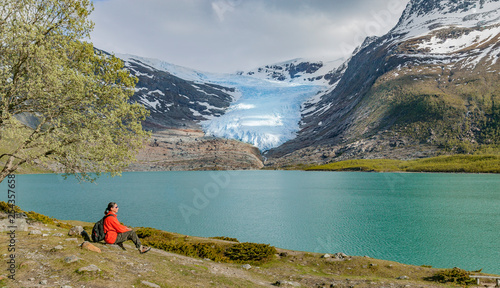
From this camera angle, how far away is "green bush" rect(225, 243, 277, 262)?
78.9ft

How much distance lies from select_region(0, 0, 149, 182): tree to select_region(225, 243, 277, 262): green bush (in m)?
11.7

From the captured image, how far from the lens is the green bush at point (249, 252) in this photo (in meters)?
24.1

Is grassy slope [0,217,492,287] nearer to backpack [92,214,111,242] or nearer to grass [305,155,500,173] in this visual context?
backpack [92,214,111,242]

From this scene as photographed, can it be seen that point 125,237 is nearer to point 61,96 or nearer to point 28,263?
point 28,263

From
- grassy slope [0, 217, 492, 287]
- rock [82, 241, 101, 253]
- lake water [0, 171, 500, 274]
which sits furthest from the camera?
lake water [0, 171, 500, 274]

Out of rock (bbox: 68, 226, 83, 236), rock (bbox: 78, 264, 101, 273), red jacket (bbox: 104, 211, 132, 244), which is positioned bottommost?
rock (bbox: 68, 226, 83, 236)

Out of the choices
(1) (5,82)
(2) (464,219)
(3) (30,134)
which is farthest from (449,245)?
(1) (5,82)

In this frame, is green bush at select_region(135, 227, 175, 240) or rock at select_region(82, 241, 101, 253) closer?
rock at select_region(82, 241, 101, 253)

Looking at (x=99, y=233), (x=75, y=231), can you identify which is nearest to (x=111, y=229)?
(x=99, y=233)

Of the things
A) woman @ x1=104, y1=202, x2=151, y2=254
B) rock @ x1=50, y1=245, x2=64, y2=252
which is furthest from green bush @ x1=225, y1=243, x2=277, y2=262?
rock @ x1=50, y1=245, x2=64, y2=252

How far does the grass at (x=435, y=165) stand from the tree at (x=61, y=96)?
17052cm

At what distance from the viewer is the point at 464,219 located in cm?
5094

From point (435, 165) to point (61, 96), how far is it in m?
182

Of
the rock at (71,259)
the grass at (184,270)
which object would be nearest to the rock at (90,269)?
the grass at (184,270)
